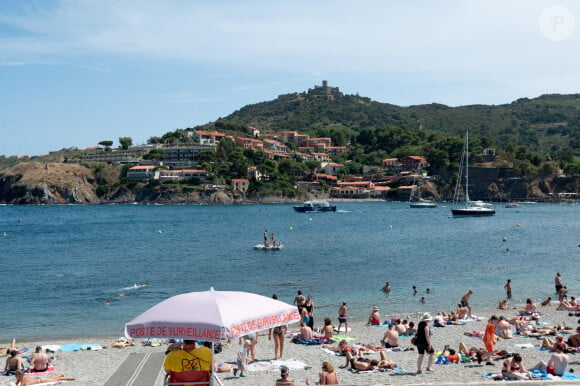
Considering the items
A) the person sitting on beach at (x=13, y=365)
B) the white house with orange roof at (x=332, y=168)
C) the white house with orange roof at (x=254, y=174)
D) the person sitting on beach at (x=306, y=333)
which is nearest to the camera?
the person sitting on beach at (x=13, y=365)

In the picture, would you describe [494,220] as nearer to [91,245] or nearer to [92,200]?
[91,245]

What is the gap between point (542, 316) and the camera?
21922 mm

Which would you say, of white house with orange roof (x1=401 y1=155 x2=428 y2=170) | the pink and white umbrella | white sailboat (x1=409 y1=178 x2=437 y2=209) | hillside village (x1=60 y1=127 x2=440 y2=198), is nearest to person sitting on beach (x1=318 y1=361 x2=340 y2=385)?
the pink and white umbrella

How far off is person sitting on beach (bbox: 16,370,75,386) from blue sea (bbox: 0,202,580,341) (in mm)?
7748

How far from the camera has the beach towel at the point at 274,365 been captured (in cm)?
1409

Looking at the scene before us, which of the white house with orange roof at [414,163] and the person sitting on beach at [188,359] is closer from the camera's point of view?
the person sitting on beach at [188,359]

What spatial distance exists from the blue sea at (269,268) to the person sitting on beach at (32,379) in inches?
305

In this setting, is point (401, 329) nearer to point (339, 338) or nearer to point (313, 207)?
point (339, 338)

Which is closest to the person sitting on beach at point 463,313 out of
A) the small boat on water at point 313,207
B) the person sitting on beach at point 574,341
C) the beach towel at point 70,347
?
the person sitting on beach at point 574,341

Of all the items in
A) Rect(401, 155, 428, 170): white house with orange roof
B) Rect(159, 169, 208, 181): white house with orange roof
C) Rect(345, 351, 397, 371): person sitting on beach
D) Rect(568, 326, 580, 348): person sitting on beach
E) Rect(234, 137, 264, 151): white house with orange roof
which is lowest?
Rect(345, 351, 397, 371): person sitting on beach

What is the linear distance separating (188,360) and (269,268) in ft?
99.9

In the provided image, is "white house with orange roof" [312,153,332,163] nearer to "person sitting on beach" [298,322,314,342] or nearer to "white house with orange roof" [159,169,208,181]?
"white house with orange roof" [159,169,208,181]

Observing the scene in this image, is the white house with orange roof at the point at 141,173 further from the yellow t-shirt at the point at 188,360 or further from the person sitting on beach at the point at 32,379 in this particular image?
the yellow t-shirt at the point at 188,360

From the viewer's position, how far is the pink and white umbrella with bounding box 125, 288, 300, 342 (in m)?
7.66
